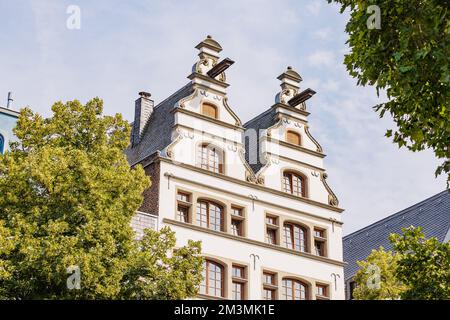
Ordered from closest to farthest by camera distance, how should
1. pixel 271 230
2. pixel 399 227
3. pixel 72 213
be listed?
pixel 72 213 → pixel 271 230 → pixel 399 227

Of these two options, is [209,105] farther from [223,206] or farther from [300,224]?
[300,224]

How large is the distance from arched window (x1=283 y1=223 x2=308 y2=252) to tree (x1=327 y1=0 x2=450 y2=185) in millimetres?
17087

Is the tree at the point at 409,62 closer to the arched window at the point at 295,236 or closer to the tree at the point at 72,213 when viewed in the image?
the tree at the point at 72,213

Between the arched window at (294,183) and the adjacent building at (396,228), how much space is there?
29.1 ft

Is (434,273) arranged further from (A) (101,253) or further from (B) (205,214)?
(B) (205,214)

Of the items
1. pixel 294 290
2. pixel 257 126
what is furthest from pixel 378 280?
pixel 257 126

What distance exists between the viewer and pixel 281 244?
113 ft

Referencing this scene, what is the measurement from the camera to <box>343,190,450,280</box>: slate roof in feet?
147

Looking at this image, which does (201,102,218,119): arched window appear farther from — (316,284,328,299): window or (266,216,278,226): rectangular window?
(316,284,328,299): window

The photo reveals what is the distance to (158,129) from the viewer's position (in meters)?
35.5

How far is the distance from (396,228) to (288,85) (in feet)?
47.9

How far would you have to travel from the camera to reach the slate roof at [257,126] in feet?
119

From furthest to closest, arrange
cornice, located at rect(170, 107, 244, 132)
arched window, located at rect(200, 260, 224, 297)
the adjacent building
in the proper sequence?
the adjacent building → cornice, located at rect(170, 107, 244, 132) → arched window, located at rect(200, 260, 224, 297)

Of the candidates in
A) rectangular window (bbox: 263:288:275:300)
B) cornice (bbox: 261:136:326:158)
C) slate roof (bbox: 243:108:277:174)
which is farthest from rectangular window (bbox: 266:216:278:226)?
cornice (bbox: 261:136:326:158)
